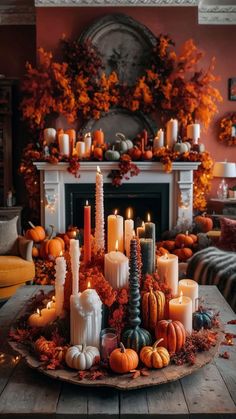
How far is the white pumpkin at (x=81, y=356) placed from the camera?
1539 millimetres

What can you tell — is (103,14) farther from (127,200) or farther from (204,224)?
(204,224)

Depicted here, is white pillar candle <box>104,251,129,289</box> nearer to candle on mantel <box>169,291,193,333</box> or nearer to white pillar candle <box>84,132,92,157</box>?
candle on mantel <box>169,291,193,333</box>

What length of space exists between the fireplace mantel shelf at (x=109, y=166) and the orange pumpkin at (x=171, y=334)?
4000mm

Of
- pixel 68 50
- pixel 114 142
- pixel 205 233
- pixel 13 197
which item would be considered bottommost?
pixel 205 233

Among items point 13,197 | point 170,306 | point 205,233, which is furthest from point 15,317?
point 13,197

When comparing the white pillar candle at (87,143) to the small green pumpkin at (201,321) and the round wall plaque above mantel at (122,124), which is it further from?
the small green pumpkin at (201,321)

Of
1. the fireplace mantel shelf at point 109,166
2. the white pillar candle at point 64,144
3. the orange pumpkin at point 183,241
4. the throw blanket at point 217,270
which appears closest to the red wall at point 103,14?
the white pillar candle at point 64,144

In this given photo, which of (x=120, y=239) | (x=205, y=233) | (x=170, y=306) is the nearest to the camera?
(x=170, y=306)

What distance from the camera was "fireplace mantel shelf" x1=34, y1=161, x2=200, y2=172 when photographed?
5520 mm

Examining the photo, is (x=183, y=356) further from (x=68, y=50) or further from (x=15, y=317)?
(x=68, y=50)

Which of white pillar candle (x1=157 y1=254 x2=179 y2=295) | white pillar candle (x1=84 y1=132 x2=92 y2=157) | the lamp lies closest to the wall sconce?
white pillar candle (x1=84 y1=132 x2=92 y2=157)

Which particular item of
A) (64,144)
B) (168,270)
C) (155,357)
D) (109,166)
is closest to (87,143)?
(64,144)

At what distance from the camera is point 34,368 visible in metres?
1.56

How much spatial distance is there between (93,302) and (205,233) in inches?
157
